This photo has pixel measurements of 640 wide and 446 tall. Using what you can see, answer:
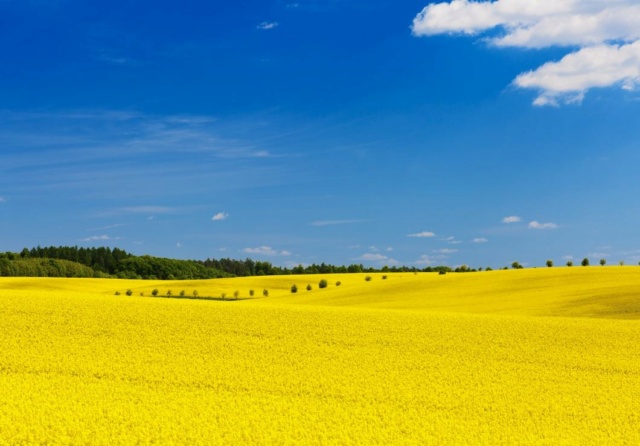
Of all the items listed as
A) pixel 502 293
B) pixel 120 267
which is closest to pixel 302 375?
pixel 502 293

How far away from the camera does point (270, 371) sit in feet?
53.4

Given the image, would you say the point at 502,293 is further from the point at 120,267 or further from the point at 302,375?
the point at 120,267

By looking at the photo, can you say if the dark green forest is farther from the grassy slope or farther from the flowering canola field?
the flowering canola field

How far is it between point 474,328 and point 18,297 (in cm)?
1584

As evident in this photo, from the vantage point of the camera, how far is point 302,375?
15969 millimetres

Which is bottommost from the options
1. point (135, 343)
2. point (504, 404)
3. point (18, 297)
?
point (504, 404)

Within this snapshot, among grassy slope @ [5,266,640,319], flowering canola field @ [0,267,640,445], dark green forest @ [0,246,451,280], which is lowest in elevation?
flowering canola field @ [0,267,640,445]

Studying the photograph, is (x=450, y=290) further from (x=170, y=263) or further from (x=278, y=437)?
(x=170, y=263)

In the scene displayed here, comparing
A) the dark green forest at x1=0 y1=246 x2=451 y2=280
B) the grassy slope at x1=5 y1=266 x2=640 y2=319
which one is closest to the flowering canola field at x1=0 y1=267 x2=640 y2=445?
the grassy slope at x1=5 y1=266 x2=640 y2=319

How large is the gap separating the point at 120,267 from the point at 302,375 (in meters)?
99.0

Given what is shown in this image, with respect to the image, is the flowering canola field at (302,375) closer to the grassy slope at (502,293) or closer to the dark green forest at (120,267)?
the grassy slope at (502,293)

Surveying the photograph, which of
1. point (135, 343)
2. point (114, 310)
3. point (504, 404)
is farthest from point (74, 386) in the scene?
point (504, 404)

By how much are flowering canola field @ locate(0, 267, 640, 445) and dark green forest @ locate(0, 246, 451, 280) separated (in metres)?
58.1

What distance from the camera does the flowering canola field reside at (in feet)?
38.6
